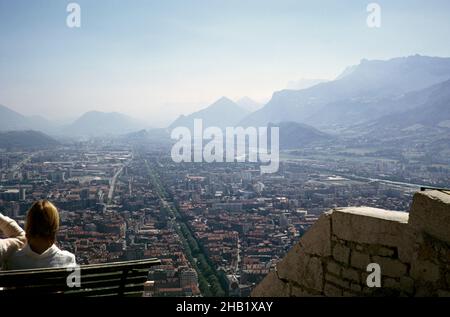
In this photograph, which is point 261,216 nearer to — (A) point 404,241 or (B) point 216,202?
(B) point 216,202

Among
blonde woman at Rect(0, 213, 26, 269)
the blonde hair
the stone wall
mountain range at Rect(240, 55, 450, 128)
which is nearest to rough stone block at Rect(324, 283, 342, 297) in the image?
the stone wall

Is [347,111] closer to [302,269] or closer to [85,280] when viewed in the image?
[302,269]

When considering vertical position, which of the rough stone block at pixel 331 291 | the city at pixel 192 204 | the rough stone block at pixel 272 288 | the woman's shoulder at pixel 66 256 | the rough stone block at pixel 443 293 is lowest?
the city at pixel 192 204

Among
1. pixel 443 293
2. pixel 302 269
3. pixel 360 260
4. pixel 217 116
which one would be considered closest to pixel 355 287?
pixel 360 260

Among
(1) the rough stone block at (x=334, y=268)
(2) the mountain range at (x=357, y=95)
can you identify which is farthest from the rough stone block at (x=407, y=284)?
(2) the mountain range at (x=357, y=95)

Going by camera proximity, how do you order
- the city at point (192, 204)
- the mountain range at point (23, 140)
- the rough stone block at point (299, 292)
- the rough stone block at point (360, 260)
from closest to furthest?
the rough stone block at point (360, 260) → the rough stone block at point (299, 292) → the city at point (192, 204) → the mountain range at point (23, 140)

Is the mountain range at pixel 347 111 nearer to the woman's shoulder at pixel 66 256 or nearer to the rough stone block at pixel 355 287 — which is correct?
the rough stone block at pixel 355 287
